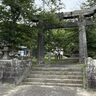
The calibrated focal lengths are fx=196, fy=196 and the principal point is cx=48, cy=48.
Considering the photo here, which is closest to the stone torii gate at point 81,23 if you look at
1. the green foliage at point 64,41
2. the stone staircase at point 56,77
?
the stone staircase at point 56,77

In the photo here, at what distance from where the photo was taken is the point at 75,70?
28.3 ft

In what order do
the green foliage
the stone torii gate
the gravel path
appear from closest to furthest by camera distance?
1. the gravel path
2. the stone torii gate
3. the green foliage

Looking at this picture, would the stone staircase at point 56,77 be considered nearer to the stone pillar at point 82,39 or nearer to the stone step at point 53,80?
the stone step at point 53,80

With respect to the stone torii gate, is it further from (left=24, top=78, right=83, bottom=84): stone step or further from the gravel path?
the gravel path

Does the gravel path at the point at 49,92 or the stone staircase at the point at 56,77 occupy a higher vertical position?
the stone staircase at the point at 56,77

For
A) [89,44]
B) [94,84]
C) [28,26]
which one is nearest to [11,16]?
[28,26]

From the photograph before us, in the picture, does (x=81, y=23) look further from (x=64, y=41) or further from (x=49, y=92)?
(x=49, y=92)

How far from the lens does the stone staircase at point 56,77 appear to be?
7.77 metres

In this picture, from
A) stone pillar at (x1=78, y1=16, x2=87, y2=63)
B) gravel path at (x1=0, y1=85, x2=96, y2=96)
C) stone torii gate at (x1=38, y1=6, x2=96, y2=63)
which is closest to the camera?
gravel path at (x1=0, y1=85, x2=96, y2=96)

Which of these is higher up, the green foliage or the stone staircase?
the green foliage

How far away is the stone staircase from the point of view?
306 inches

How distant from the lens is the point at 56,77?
27.1ft

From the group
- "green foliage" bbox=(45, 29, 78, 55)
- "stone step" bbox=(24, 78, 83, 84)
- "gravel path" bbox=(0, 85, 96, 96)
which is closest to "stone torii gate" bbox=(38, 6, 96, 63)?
"stone step" bbox=(24, 78, 83, 84)

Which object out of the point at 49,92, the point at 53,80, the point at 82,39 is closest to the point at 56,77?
the point at 53,80
